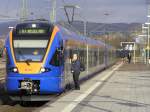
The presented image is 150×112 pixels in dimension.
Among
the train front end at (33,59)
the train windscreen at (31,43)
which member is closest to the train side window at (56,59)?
the train front end at (33,59)

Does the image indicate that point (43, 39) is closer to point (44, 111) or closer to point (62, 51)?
point (62, 51)

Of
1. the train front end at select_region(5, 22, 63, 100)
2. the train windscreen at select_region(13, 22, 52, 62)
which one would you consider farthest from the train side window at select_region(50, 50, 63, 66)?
the train windscreen at select_region(13, 22, 52, 62)

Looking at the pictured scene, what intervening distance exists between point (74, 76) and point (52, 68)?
505cm

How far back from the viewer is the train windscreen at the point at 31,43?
19.3 meters

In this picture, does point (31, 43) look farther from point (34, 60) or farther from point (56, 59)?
point (56, 59)

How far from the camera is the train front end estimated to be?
1905cm

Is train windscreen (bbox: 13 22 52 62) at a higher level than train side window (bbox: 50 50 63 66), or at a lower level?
higher

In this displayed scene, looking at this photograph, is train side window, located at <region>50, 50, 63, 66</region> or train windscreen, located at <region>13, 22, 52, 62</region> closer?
train windscreen, located at <region>13, 22, 52, 62</region>

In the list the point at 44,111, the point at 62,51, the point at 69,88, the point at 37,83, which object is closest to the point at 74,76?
the point at 69,88

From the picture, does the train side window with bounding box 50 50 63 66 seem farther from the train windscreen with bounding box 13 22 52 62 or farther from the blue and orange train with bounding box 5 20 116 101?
the train windscreen with bounding box 13 22 52 62

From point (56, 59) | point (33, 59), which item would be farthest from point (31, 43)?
point (56, 59)

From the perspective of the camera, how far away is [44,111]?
52.6 feet

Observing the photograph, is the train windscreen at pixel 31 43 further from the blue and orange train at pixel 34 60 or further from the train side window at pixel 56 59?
the train side window at pixel 56 59

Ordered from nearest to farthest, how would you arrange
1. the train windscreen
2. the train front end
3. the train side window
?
1. the train front end
2. the train windscreen
3. the train side window
